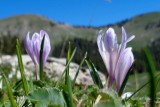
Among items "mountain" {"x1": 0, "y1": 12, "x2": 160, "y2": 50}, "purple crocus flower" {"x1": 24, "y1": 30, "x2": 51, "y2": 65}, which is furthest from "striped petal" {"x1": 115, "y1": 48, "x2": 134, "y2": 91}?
"mountain" {"x1": 0, "y1": 12, "x2": 160, "y2": 50}

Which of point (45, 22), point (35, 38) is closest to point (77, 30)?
point (45, 22)

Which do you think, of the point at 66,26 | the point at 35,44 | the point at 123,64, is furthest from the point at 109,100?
the point at 66,26

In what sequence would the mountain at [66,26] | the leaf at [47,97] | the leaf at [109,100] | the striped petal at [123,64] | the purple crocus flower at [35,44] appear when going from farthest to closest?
the mountain at [66,26]
the purple crocus flower at [35,44]
the striped petal at [123,64]
the leaf at [47,97]
the leaf at [109,100]

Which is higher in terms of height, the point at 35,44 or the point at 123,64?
the point at 35,44

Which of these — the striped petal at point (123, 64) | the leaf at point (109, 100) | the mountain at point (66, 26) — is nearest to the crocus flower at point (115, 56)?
the striped petal at point (123, 64)

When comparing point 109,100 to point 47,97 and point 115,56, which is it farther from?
point 115,56

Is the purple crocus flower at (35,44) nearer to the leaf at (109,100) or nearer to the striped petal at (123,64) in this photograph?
the striped petal at (123,64)

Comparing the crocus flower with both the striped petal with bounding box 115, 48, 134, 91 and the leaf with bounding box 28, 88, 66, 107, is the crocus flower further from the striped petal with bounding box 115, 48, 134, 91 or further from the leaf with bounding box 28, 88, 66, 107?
the leaf with bounding box 28, 88, 66, 107

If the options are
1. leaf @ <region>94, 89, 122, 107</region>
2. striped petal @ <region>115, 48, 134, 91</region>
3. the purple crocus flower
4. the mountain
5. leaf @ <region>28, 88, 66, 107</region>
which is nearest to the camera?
leaf @ <region>94, 89, 122, 107</region>

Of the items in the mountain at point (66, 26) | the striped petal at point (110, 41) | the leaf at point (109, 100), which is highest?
the mountain at point (66, 26)
